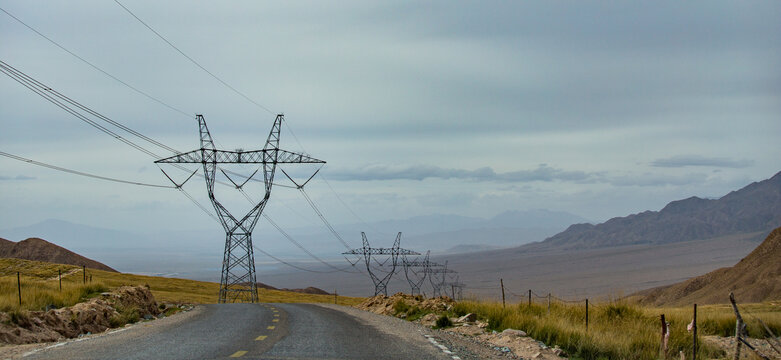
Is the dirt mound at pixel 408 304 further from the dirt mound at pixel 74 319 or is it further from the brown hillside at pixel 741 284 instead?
the brown hillside at pixel 741 284

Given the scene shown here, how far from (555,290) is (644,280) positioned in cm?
2552

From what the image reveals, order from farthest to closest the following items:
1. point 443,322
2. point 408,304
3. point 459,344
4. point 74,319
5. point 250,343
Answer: point 408,304 < point 443,322 < point 74,319 < point 459,344 < point 250,343

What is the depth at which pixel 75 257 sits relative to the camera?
348 feet

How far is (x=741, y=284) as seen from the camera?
8619 cm

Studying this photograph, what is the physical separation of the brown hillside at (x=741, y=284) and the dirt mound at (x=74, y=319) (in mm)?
74325

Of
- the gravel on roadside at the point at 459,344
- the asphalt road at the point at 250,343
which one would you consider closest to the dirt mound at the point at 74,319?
the asphalt road at the point at 250,343

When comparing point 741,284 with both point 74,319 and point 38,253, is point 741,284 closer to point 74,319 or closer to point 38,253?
point 74,319

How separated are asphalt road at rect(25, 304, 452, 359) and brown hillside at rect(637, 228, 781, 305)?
73458 millimetres

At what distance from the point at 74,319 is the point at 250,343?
7.52 metres

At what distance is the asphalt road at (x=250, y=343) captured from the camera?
43.3 feet

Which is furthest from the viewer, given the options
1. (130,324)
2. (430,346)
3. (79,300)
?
(79,300)

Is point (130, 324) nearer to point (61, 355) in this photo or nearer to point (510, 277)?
point (61, 355)

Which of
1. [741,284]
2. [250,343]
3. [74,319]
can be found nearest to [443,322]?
[250,343]

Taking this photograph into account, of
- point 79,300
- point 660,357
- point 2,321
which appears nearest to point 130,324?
point 79,300
